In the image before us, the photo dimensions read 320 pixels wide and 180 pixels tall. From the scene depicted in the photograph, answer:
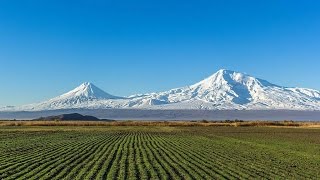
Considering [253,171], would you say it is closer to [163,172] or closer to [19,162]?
[163,172]

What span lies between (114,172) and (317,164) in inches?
485

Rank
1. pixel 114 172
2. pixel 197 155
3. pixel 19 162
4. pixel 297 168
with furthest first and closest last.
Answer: pixel 197 155
pixel 19 162
pixel 297 168
pixel 114 172

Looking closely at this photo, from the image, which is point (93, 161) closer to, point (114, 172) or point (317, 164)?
point (114, 172)

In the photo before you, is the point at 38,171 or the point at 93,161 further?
the point at 93,161

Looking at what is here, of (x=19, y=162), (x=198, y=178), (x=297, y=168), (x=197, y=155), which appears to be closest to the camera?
(x=198, y=178)

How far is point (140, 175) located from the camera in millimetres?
21375

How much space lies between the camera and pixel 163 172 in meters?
22.3

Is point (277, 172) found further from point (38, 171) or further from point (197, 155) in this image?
point (38, 171)

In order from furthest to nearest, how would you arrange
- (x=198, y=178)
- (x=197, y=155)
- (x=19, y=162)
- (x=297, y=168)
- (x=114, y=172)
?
(x=197, y=155) < (x=19, y=162) < (x=297, y=168) < (x=114, y=172) < (x=198, y=178)

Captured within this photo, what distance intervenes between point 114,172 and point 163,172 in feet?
7.70

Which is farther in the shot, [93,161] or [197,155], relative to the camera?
[197,155]

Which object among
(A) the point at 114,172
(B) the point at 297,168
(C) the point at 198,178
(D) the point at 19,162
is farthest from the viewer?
(D) the point at 19,162

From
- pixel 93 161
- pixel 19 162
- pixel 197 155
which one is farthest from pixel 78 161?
pixel 197 155

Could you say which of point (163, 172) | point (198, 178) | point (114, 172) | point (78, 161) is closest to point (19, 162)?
point (78, 161)
